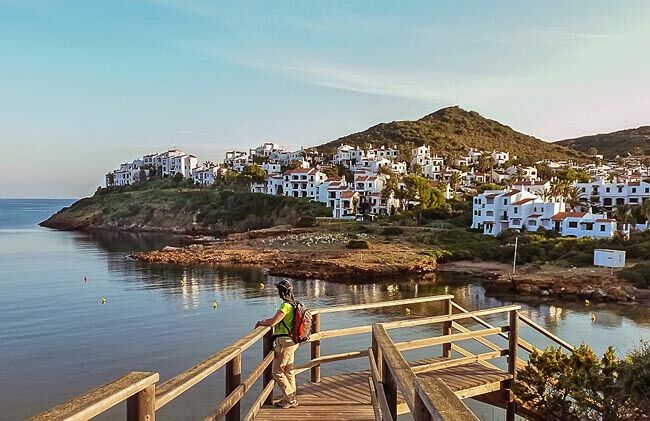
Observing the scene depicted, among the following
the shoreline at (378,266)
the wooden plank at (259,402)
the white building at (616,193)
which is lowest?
the shoreline at (378,266)

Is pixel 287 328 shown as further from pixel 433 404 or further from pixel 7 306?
pixel 7 306

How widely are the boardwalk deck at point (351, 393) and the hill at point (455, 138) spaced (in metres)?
133

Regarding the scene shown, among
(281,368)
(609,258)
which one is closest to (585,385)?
(281,368)

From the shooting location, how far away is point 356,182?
83.2 meters

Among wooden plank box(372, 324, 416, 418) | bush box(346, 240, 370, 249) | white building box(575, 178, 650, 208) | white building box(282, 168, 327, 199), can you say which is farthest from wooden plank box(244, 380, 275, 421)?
white building box(282, 168, 327, 199)

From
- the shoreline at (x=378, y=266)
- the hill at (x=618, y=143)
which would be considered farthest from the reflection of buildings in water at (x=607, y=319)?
the hill at (x=618, y=143)

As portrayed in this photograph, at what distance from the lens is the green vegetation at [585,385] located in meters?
9.59

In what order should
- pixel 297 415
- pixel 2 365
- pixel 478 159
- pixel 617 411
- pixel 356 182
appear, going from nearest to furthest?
pixel 297 415 < pixel 617 411 < pixel 2 365 < pixel 356 182 < pixel 478 159

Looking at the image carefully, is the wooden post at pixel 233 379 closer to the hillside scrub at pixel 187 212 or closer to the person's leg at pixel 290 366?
the person's leg at pixel 290 366

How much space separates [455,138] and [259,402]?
565 feet

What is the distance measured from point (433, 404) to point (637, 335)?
93.8ft

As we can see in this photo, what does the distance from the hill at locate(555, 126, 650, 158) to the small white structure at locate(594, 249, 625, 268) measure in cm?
11860

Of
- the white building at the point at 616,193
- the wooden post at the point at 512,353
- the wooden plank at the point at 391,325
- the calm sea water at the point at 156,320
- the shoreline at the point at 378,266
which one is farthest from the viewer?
the white building at the point at 616,193

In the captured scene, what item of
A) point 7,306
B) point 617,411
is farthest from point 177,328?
point 617,411
